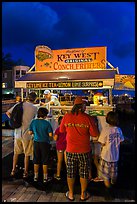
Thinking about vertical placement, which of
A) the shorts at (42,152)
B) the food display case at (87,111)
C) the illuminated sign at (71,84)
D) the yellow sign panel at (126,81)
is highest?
the yellow sign panel at (126,81)

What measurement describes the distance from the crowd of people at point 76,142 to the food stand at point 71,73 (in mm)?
1080

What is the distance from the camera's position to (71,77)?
22.0ft

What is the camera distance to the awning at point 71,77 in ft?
20.7

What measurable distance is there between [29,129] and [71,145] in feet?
3.83

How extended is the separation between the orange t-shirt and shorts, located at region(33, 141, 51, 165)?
80 cm

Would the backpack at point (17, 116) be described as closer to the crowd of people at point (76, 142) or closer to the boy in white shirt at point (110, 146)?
the crowd of people at point (76, 142)

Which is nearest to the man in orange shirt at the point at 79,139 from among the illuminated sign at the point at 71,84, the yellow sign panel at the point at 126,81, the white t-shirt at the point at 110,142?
the white t-shirt at the point at 110,142

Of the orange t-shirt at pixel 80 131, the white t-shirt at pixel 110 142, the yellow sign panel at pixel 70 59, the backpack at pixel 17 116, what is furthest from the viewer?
the yellow sign panel at pixel 70 59

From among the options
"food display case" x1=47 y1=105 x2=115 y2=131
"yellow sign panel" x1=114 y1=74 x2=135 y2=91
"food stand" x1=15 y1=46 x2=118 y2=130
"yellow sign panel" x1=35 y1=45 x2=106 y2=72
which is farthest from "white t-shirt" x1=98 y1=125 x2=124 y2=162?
"yellow sign panel" x1=35 y1=45 x2=106 y2=72

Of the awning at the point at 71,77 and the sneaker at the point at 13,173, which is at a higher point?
the awning at the point at 71,77

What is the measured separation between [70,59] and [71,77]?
0.99 m

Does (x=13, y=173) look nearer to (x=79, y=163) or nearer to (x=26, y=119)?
(x=26, y=119)

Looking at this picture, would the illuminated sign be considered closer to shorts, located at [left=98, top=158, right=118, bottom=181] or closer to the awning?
the awning

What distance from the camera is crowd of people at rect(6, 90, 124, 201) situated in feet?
12.4
